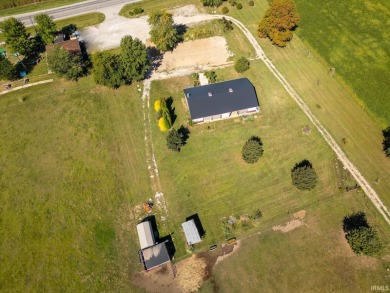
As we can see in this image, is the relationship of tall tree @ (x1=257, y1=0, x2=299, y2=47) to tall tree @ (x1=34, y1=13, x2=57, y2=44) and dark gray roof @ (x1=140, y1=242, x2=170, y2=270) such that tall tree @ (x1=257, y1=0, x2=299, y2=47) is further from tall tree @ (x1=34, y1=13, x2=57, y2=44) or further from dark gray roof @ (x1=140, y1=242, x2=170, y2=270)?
dark gray roof @ (x1=140, y1=242, x2=170, y2=270)

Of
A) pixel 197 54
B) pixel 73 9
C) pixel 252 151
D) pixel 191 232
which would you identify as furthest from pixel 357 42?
pixel 73 9

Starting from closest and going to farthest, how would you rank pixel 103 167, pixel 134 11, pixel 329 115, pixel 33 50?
pixel 103 167
pixel 329 115
pixel 33 50
pixel 134 11

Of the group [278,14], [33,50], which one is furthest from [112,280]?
[278,14]

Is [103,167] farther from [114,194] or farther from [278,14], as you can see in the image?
[278,14]

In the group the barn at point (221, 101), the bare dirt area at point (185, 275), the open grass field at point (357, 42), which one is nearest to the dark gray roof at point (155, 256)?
the bare dirt area at point (185, 275)

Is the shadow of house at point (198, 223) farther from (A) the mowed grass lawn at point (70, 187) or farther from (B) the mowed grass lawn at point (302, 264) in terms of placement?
(A) the mowed grass lawn at point (70, 187)

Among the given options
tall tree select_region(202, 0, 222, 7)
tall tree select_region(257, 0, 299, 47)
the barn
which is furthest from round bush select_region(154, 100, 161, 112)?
tall tree select_region(202, 0, 222, 7)
